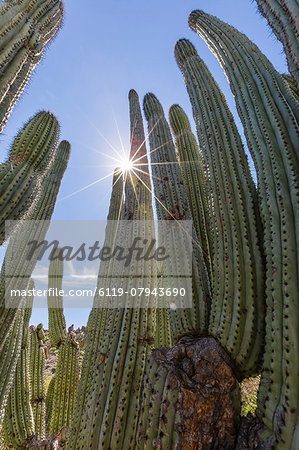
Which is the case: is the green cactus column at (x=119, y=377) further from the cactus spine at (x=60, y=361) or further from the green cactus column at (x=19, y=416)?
the cactus spine at (x=60, y=361)

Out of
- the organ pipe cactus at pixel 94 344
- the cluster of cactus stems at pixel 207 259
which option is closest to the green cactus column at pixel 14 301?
the cluster of cactus stems at pixel 207 259

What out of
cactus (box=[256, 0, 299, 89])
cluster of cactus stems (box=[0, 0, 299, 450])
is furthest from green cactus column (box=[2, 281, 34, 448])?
cactus (box=[256, 0, 299, 89])

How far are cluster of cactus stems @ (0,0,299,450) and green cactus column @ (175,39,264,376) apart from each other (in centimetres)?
1

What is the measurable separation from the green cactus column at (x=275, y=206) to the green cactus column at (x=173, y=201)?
81cm

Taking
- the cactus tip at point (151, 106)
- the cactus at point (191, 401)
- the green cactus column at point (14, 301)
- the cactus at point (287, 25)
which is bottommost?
the cactus at point (191, 401)

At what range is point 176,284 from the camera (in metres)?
2.96

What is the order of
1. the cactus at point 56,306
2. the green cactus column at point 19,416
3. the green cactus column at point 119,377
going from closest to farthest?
the green cactus column at point 119,377, the green cactus column at point 19,416, the cactus at point 56,306

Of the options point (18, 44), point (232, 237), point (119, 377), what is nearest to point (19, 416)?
point (119, 377)

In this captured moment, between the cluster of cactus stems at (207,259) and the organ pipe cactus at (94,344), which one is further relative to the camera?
the organ pipe cactus at (94,344)

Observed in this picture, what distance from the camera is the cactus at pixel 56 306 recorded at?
22.5 feet

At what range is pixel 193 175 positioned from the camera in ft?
14.8

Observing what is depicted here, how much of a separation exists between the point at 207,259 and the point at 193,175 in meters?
1.71

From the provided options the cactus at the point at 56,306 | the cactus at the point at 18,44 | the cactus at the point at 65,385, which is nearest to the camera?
the cactus at the point at 18,44

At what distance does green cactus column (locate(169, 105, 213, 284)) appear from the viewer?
3.55 metres
